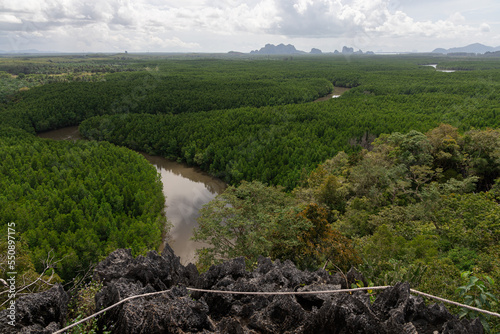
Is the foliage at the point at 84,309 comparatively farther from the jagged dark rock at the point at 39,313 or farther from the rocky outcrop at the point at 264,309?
the jagged dark rock at the point at 39,313

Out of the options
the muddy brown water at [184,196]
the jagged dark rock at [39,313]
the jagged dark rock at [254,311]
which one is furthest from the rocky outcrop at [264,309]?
the muddy brown water at [184,196]

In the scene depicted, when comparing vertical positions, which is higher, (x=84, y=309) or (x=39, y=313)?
(x=39, y=313)

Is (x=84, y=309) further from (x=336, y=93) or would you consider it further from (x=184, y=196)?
(x=336, y=93)

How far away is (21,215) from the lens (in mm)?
21500

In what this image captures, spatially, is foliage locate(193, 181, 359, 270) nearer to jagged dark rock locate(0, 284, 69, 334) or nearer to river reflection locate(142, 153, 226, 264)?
river reflection locate(142, 153, 226, 264)

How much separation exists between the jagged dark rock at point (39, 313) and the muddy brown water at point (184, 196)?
1602cm

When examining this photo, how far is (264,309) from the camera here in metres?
7.32

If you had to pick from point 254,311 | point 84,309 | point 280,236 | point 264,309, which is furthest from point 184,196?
point 264,309

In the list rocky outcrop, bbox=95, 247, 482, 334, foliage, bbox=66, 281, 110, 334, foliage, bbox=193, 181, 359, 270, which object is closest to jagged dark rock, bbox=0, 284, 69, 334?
foliage, bbox=66, 281, 110, 334

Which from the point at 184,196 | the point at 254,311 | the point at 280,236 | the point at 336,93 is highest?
the point at 336,93

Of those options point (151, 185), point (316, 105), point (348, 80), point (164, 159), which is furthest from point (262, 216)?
point (348, 80)

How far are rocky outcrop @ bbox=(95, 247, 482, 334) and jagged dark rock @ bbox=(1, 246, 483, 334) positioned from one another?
0.02 metres

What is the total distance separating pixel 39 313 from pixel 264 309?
571 centimetres

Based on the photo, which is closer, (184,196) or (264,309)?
(264,309)
